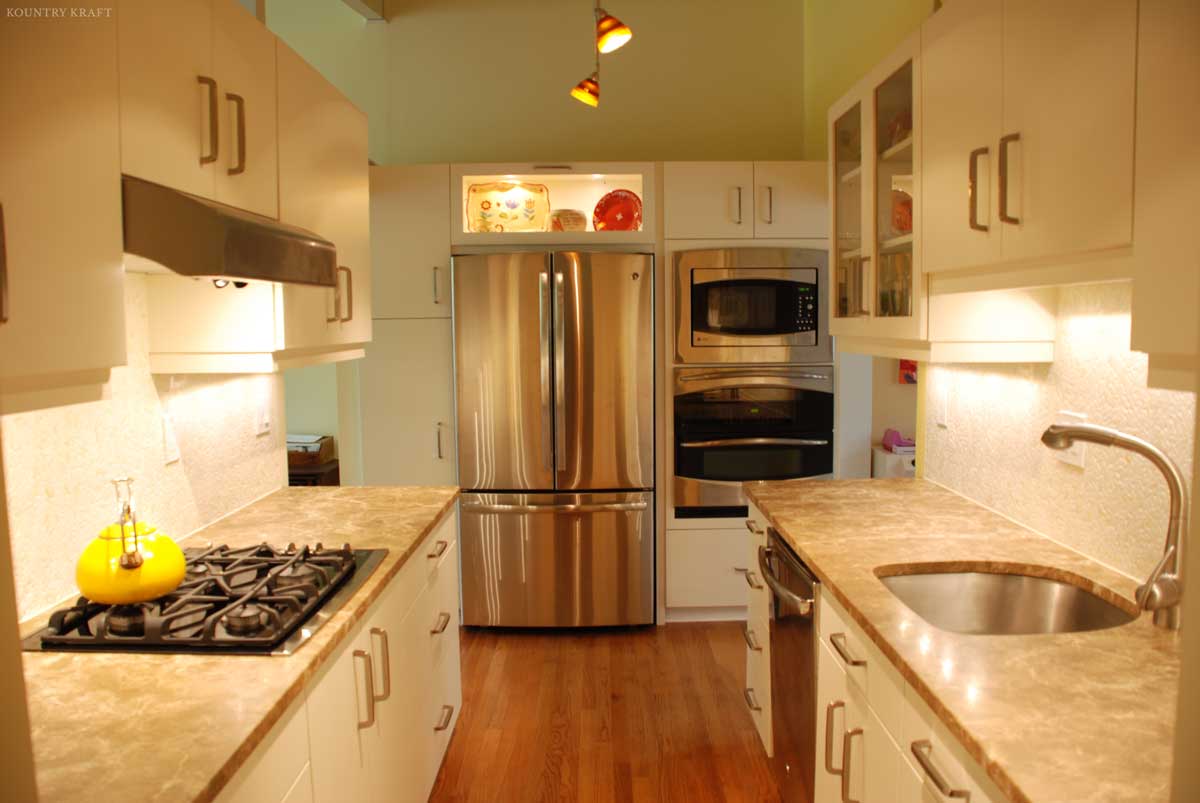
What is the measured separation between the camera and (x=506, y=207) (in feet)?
12.5

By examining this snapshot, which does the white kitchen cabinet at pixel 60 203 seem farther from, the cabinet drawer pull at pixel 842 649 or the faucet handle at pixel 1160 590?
the faucet handle at pixel 1160 590

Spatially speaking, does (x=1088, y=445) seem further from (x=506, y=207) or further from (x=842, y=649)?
(x=506, y=207)

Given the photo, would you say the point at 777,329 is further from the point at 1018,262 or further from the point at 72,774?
the point at 72,774

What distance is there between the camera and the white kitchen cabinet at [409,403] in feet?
12.2

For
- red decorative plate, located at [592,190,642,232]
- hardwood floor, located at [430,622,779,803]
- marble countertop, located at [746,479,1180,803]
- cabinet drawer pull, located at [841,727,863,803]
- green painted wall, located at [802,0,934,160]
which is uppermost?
green painted wall, located at [802,0,934,160]

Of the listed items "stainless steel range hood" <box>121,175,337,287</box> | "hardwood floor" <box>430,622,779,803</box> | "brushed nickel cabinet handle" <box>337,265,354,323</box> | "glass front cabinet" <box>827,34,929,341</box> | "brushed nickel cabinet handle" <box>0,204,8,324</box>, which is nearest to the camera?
"brushed nickel cabinet handle" <box>0,204,8,324</box>

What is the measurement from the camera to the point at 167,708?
119cm

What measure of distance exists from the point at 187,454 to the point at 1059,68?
6.97ft

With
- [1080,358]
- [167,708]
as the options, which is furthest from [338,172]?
[1080,358]

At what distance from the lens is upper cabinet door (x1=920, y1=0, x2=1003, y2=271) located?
5.25 ft

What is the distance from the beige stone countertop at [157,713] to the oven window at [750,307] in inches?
90.7

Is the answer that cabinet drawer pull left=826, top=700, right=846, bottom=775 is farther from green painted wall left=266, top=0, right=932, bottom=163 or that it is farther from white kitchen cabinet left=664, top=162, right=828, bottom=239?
green painted wall left=266, top=0, right=932, bottom=163

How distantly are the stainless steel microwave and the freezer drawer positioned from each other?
778 millimetres

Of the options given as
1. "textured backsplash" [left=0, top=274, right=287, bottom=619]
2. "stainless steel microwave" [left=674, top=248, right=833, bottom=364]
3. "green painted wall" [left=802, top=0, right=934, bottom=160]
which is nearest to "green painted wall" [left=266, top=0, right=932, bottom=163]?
"green painted wall" [left=802, top=0, right=934, bottom=160]
